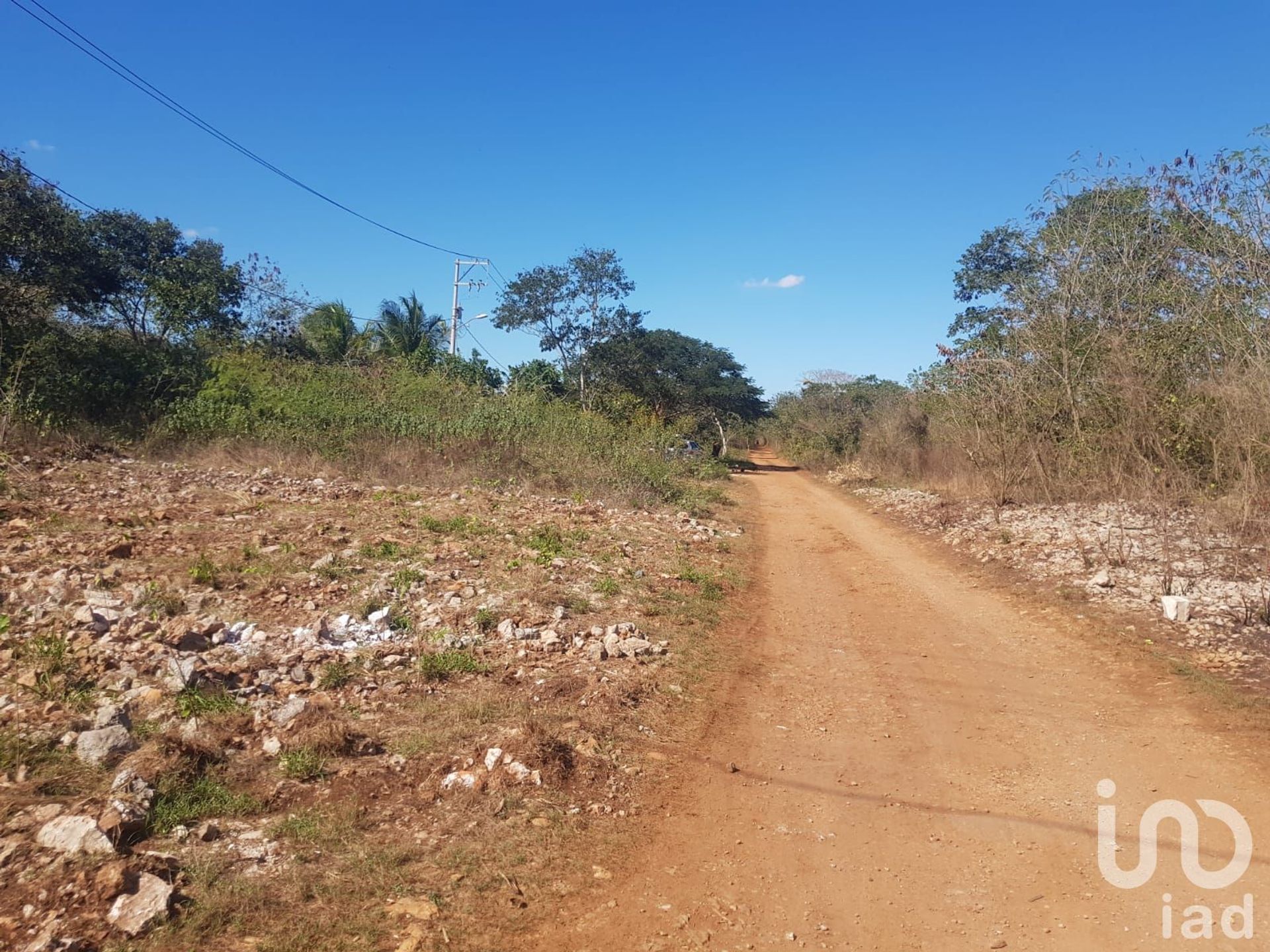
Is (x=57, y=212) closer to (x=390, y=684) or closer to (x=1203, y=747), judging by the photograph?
(x=390, y=684)

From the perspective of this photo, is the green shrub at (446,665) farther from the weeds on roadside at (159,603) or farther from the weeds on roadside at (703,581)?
the weeds on roadside at (703,581)

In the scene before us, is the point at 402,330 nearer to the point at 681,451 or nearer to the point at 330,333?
the point at 330,333

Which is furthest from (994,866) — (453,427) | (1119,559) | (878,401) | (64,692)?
(878,401)

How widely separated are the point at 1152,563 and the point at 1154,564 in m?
0.06

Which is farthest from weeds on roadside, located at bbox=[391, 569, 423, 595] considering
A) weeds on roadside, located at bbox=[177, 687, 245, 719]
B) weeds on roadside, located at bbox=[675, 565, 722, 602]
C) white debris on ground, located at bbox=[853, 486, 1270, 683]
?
white debris on ground, located at bbox=[853, 486, 1270, 683]

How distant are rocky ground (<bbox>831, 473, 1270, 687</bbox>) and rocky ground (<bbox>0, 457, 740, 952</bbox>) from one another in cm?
402

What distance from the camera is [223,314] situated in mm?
22328

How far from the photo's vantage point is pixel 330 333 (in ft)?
81.8

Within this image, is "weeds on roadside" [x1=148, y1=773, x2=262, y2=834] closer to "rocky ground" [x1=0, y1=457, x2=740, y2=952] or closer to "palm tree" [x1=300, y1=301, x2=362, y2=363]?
"rocky ground" [x1=0, y1=457, x2=740, y2=952]

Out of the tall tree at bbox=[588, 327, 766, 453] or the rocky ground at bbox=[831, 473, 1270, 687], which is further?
the tall tree at bbox=[588, 327, 766, 453]

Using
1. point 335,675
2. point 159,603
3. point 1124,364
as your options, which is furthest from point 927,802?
point 1124,364

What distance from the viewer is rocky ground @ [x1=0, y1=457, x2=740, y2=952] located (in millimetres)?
3043

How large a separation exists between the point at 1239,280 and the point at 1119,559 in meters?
5.00

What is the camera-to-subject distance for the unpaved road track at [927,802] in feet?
10.2
